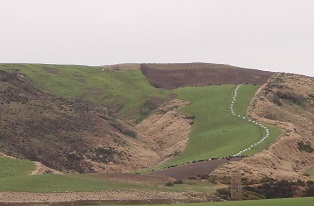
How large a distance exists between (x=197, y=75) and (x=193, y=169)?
187 feet

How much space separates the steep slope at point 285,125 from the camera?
4656 cm

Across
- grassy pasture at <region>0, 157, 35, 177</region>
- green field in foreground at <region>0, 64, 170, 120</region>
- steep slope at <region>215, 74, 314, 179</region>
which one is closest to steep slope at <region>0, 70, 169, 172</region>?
grassy pasture at <region>0, 157, 35, 177</region>

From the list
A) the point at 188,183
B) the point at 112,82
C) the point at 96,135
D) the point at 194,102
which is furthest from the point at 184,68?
the point at 188,183

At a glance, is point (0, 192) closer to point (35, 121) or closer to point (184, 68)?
point (35, 121)

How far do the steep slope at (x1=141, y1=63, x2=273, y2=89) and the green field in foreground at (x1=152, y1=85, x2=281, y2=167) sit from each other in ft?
20.9

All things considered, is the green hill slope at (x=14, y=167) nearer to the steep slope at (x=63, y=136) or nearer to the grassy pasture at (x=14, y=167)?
the grassy pasture at (x=14, y=167)

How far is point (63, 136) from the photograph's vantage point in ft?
201

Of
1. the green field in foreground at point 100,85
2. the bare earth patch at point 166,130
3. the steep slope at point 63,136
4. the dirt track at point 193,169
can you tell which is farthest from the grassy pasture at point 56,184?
the green field in foreground at point 100,85

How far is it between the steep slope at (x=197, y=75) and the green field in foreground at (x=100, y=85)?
2.75 m

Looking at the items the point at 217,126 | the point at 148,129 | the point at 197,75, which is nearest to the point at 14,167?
the point at 217,126

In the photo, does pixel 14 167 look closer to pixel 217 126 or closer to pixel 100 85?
pixel 217 126

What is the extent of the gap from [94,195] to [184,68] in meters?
75.2

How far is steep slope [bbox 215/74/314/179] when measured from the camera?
46.6 metres

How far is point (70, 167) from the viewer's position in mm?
53812
